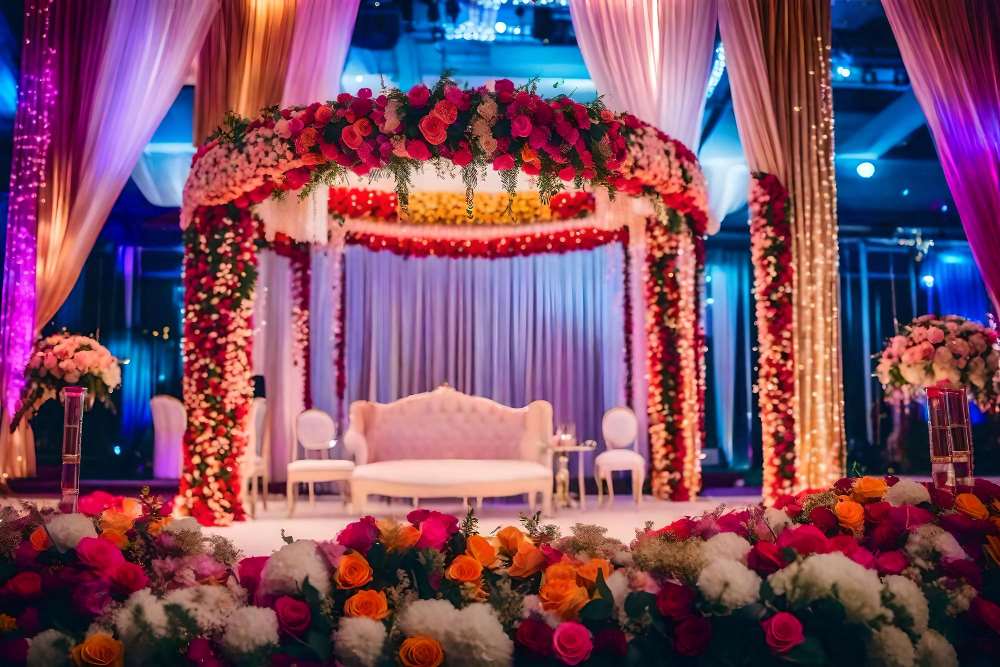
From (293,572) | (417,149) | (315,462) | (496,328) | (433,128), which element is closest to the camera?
(293,572)

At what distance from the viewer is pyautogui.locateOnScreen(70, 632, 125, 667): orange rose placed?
5.14 feet

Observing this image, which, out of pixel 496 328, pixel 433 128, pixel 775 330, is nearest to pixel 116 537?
pixel 433 128

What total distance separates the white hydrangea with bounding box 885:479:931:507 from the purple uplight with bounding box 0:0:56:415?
731 cm

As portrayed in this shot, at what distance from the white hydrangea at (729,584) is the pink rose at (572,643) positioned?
242mm

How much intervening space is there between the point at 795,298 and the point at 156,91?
575 cm

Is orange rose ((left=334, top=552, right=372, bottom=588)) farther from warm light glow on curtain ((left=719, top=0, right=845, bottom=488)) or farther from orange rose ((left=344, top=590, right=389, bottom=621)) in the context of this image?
warm light glow on curtain ((left=719, top=0, right=845, bottom=488))

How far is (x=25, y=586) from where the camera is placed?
69.9 inches

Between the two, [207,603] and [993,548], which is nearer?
[207,603]

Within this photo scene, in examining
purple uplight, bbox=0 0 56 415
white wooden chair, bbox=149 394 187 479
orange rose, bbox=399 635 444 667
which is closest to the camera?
orange rose, bbox=399 635 444 667

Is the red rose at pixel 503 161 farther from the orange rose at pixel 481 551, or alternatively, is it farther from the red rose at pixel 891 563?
the red rose at pixel 891 563

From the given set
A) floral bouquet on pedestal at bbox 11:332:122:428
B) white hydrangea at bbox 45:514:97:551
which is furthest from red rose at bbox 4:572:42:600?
floral bouquet on pedestal at bbox 11:332:122:428

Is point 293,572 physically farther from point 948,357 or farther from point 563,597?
point 948,357

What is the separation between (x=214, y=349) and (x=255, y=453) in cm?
127

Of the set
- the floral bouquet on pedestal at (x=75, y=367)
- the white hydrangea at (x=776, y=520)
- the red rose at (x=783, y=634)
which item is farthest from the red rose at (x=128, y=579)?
the floral bouquet on pedestal at (x=75, y=367)
